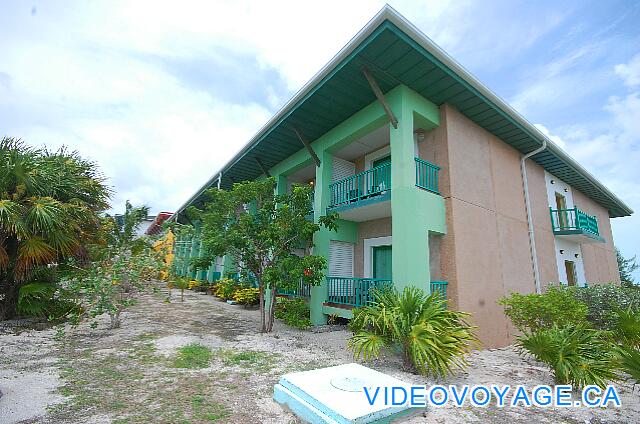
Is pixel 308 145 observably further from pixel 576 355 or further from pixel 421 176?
pixel 576 355

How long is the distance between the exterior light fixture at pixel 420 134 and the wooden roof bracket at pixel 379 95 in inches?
64.9

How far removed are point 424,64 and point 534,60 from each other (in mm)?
3743

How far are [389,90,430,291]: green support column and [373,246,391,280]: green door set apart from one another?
9.61ft

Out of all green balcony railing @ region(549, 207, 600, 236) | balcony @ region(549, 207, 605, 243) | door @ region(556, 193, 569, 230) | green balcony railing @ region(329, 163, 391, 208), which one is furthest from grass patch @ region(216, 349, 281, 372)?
door @ region(556, 193, 569, 230)

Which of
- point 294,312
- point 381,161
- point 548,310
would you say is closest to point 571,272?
point 548,310

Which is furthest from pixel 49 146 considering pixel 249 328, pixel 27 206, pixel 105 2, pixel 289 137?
pixel 249 328

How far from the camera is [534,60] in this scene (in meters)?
8.60

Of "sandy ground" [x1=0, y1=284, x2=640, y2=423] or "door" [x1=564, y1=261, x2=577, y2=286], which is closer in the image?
"sandy ground" [x1=0, y1=284, x2=640, y2=423]

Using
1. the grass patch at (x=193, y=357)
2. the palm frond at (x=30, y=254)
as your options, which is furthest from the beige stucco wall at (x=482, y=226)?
the palm frond at (x=30, y=254)

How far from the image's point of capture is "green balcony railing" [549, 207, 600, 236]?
12.7 metres

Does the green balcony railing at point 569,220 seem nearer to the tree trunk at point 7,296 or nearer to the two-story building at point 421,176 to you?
the two-story building at point 421,176

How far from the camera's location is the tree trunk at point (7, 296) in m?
7.86

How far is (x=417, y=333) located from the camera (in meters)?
4.96

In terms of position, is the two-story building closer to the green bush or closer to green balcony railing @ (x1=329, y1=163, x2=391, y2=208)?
green balcony railing @ (x1=329, y1=163, x2=391, y2=208)
